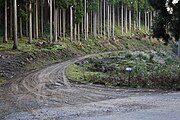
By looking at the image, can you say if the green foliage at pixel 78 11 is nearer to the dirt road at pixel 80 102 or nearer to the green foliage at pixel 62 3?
the green foliage at pixel 62 3

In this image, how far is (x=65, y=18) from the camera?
56.0 m

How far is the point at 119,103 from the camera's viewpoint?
15070 mm

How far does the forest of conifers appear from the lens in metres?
39.3

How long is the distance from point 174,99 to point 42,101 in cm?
621

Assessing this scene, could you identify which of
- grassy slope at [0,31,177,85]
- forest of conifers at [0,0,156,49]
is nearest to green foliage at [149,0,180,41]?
grassy slope at [0,31,177,85]

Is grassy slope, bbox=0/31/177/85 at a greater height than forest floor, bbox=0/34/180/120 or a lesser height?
greater

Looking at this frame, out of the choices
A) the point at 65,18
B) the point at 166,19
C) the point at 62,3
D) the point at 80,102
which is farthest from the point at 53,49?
the point at 80,102

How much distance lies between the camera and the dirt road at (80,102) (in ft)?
41.3

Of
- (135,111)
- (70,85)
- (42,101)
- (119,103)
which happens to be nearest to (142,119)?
(135,111)

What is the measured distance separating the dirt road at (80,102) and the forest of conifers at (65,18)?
1506 centimetres

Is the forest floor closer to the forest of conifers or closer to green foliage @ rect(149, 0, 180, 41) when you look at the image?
green foliage @ rect(149, 0, 180, 41)

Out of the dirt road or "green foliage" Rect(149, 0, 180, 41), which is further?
"green foliage" Rect(149, 0, 180, 41)

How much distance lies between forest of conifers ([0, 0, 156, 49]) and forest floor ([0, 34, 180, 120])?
11.6 metres

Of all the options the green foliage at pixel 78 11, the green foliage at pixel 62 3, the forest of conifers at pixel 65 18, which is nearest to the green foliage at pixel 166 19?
the forest of conifers at pixel 65 18
